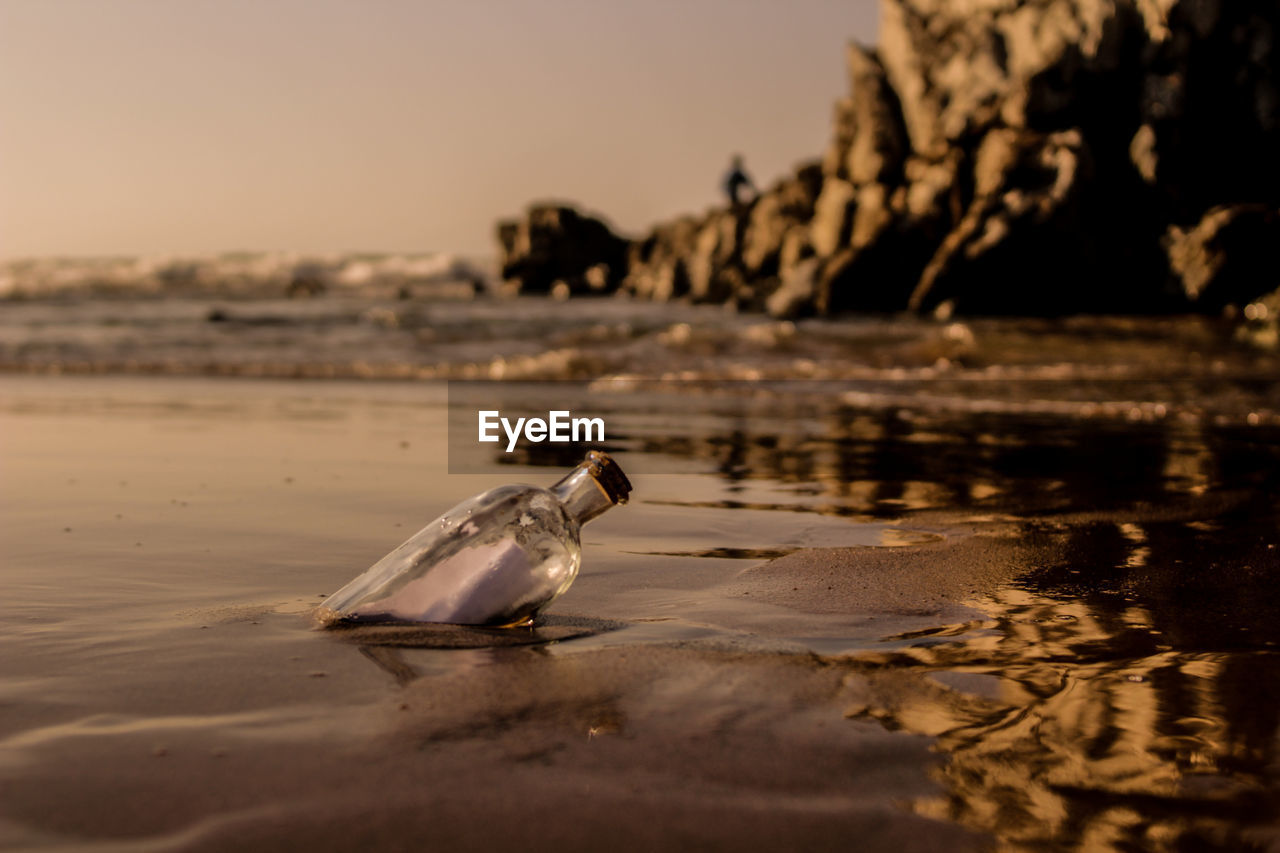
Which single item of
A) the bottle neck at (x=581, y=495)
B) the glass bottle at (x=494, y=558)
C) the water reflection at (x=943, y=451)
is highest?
the bottle neck at (x=581, y=495)

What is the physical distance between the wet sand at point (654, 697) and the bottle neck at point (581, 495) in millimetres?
215

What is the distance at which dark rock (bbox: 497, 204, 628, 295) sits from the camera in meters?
46.8

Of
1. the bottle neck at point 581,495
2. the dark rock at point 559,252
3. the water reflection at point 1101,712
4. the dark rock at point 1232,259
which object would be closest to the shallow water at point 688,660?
the water reflection at point 1101,712

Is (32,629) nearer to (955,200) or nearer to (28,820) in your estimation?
(28,820)

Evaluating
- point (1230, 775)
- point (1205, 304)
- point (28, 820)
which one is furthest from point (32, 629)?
point (1205, 304)

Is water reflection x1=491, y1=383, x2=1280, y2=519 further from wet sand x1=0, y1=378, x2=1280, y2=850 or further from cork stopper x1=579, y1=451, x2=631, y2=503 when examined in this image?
cork stopper x1=579, y1=451, x2=631, y2=503

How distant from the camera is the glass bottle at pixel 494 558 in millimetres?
1918

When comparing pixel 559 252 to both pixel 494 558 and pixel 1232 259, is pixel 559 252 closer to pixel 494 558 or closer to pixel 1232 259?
pixel 1232 259

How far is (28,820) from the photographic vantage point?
121 cm

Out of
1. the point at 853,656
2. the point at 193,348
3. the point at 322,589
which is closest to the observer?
the point at 853,656

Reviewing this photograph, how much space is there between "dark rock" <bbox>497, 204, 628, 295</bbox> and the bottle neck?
44.1 metres

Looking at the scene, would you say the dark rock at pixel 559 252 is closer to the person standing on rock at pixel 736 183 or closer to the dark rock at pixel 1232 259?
the person standing on rock at pixel 736 183

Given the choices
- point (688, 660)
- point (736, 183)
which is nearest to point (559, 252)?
point (736, 183)

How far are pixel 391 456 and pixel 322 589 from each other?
7.91 ft
